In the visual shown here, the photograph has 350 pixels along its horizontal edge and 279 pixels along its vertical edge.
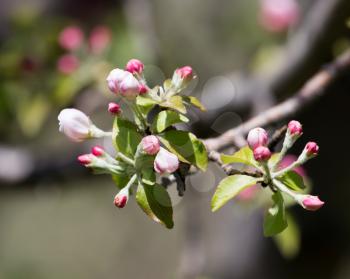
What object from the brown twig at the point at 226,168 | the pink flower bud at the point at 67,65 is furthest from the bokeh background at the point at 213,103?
the brown twig at the point at 226,168

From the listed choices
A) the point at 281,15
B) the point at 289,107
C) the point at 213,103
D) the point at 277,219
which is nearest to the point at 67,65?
the point at 213,103

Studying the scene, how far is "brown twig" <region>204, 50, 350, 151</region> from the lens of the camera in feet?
2.76

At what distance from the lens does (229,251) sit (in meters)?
1.86

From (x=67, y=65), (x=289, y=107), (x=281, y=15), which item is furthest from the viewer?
(x=281, y=15)

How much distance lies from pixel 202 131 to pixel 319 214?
0.41 m

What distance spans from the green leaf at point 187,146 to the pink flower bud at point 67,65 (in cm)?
89

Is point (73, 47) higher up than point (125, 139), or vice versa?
point (125, 139)

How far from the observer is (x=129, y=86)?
26.5 inches

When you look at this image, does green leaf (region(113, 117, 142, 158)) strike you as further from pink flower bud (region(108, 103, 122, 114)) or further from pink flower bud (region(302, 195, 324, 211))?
pink flower bud (region(302, 195, 324, 211))

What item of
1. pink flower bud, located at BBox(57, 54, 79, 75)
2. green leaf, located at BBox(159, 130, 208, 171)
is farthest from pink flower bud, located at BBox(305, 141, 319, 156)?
pink flower bud, located at BBox(57, 54, 79, 75)

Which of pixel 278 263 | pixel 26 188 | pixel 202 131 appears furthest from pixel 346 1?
pixel 26 188

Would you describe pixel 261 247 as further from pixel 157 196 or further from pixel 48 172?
pixel 157 196

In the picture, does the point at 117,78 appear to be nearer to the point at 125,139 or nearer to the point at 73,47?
the point at 125,139

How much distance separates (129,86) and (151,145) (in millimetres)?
63
